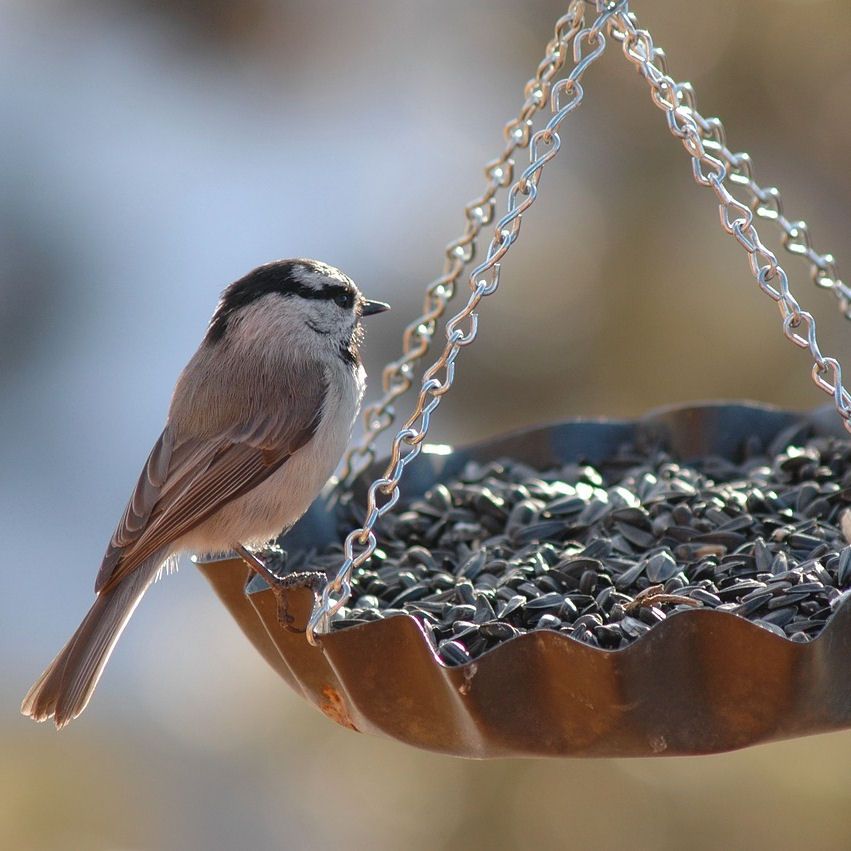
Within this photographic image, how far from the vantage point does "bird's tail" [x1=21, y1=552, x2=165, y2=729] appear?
2078 millimetres

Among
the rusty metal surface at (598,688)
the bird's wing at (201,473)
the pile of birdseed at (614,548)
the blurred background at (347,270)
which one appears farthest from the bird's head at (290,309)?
the blurred background at (347,270)

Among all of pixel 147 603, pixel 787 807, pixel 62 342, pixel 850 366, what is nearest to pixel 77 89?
pixel 62 342

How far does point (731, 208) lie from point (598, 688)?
791 mm

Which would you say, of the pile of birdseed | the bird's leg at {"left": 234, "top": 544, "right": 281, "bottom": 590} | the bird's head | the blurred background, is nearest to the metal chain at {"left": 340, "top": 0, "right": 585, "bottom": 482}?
the bird's head

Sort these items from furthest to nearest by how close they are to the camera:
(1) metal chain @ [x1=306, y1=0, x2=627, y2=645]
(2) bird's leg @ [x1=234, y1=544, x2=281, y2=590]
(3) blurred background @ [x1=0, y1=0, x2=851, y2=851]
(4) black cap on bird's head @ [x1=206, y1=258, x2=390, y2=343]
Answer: (3) blurred background @ [x1=0, y1=0, x2=851, y2=851], (4) black cap on bird's head @ [x1=206, y1=258, x2=390, y2=343], (2) bird's leg @ [x1=234, y1=544, x2=281, y2=590], (1) metal chain @ [x1=306, y1=0, x2=627, y2=645]

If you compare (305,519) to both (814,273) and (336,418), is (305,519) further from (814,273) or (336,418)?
(814,273)

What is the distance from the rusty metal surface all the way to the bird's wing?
57 centimetres

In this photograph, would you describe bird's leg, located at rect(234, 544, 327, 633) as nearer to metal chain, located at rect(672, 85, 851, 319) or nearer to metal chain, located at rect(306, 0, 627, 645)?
metal chain, located at rect(306, 0, 627, 645)

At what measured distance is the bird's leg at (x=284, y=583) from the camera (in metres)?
1.67

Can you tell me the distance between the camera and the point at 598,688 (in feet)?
4.59

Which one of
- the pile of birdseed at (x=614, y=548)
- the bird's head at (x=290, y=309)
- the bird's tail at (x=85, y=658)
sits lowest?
the bird's tail at (x=85, y=658)

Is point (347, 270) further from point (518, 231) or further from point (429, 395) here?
point (429, 395)

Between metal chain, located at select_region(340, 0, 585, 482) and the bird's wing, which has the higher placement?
metal chain, located at select_region(340, 0, 585, 482)

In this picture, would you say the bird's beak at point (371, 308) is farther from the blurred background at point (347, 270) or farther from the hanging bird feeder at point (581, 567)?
the blurred background at point (347, 270)
